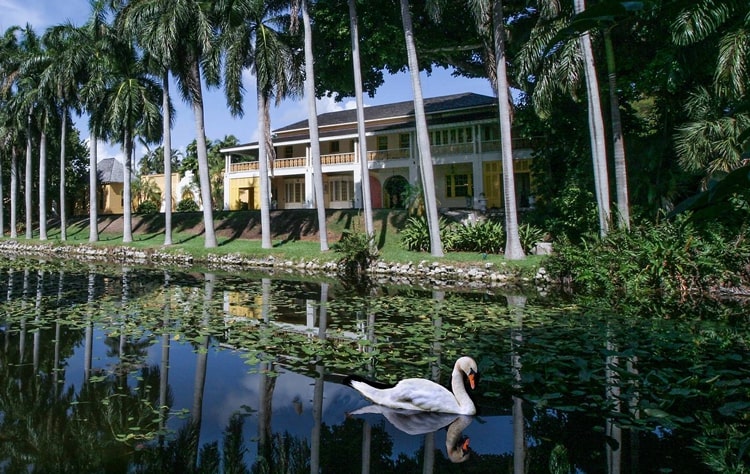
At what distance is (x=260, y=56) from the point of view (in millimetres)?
23656

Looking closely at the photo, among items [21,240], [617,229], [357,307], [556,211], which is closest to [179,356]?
[357,307]

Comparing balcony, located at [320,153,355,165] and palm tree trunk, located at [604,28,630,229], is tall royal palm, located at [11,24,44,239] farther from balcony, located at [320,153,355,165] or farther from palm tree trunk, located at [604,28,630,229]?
palm tree trunk, located at [604,28,630,229]

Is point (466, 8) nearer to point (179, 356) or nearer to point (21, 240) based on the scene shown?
point (179, 356)

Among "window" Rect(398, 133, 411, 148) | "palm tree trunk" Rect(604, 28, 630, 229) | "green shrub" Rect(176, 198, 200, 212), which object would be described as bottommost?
"palm tree trunk" Rect(604, 28, 630, 229)

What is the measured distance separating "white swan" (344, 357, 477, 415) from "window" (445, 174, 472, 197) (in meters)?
30.2

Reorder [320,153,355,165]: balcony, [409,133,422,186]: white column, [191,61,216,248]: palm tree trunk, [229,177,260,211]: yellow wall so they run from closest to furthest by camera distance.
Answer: [191,61,216,248]: palm tree trunk
[409,133,422,186]: white column
[320,153,355,165]: balcony
[229,177,260,211]: yellow wall

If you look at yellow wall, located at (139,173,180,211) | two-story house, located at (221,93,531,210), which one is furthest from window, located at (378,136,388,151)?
yellow wall, located at (139,173,180,211)

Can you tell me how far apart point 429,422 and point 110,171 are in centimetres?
5939

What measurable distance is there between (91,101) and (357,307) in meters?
26.9

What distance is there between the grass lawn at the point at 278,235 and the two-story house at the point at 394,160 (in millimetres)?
2753

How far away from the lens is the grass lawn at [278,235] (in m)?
20.1

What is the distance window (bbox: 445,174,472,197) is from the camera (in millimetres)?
35062

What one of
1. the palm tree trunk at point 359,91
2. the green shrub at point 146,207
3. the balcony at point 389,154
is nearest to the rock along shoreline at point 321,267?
the palm tree trunk at point 359,91

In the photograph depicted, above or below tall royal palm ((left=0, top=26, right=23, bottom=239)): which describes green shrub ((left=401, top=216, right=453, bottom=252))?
below
